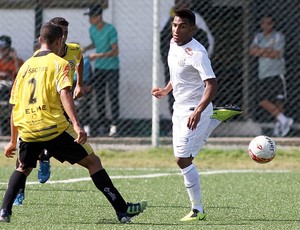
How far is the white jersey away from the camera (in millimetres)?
8867

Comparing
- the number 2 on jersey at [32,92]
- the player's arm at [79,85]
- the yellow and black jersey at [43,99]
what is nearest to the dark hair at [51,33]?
the yellow and black jersey at [43,99]

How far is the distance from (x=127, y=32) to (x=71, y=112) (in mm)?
8018

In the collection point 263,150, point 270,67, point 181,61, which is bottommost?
point 270,67

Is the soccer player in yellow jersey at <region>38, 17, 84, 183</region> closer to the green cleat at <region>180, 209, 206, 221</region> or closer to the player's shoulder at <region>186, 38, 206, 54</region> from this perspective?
the player's shoulder at <region>186, 38, 206, 54</region>

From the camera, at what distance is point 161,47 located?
1589 centimetres

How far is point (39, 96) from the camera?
829cm

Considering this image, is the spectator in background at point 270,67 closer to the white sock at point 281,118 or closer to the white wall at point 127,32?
the white sock at point 281,118

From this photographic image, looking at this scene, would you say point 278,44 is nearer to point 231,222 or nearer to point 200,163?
point 200,163

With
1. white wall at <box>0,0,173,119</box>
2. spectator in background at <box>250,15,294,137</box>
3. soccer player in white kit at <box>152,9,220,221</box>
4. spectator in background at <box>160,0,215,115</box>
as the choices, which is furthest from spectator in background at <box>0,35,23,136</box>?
soccer player in white kit at <box>152,9,220,221</box>

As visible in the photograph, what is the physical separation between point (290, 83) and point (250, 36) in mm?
974

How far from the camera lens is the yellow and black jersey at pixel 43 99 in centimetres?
827

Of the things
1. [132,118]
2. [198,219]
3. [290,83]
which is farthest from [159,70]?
[198,219]

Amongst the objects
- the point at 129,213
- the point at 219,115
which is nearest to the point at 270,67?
the point at 219,115

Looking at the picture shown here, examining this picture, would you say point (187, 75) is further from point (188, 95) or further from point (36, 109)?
point (36, 109)
